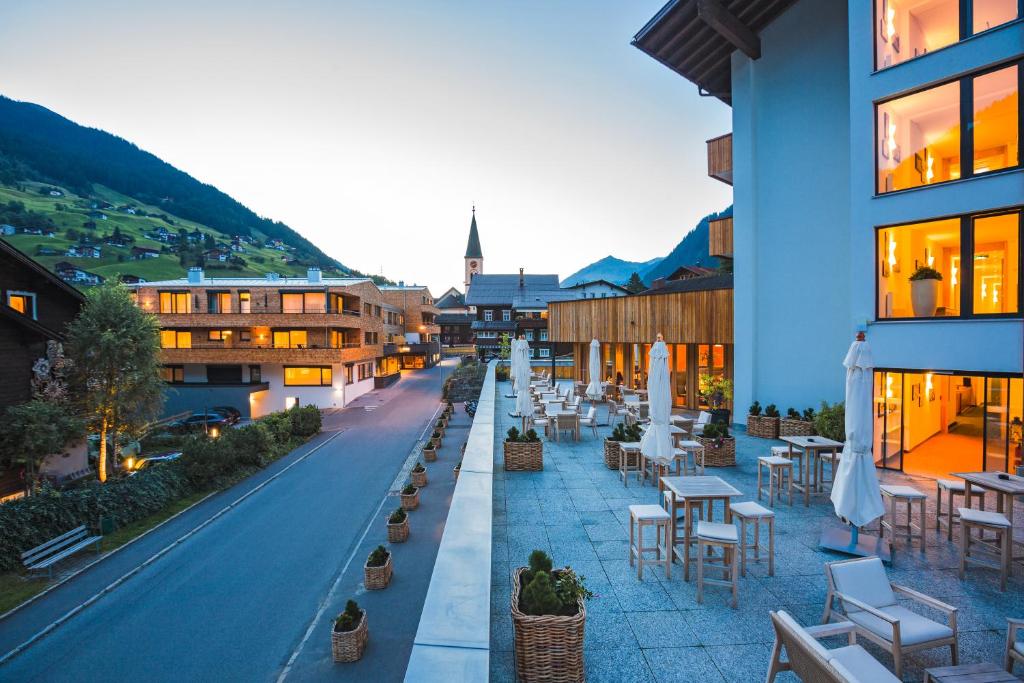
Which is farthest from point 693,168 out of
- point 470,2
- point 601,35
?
point 470,2

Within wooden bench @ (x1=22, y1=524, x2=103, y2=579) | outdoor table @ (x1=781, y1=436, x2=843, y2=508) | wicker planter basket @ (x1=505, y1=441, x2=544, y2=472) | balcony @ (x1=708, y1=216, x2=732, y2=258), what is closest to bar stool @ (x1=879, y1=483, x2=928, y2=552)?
outdoor table @ (x1=781, y1=436, x2=843, y2=508)

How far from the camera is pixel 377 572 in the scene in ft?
31.4

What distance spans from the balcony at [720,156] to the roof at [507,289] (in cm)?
3829

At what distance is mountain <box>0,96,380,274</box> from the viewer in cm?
12344

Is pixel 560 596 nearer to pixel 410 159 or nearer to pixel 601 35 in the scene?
pixel 601 35

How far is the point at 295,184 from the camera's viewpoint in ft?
655

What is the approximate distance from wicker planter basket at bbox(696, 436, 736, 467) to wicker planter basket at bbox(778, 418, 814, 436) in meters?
3.36

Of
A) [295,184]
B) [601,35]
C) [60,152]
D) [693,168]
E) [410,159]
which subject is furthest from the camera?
[295,184]

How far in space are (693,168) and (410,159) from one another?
42.5m

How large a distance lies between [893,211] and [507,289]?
5042 cm

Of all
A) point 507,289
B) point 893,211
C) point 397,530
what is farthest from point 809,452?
point 507,289

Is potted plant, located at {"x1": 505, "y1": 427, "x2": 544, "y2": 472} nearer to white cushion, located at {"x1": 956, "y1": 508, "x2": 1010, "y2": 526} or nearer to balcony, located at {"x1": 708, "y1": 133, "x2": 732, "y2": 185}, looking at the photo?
white cushion, located at {"x1": 956, "y1": 508, "x2": 1010, "y2": 526}

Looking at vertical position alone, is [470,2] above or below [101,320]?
above

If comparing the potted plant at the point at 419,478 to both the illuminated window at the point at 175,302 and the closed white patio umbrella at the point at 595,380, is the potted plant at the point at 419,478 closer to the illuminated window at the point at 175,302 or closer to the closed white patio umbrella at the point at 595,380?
the closed white patio umbrella at the point at 595,380
